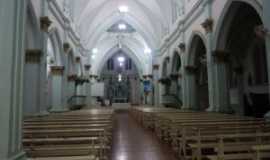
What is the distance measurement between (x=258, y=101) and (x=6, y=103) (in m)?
12.5

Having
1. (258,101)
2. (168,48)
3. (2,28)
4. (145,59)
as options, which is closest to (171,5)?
(168,48)

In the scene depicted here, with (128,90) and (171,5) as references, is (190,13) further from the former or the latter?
(128,90)

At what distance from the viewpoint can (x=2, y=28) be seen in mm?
2488

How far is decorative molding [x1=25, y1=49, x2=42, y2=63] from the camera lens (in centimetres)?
974

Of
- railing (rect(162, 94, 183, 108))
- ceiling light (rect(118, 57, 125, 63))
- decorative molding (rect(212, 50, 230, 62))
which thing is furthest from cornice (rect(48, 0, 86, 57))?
ceiling light (rect(118, 57, 125, 63))

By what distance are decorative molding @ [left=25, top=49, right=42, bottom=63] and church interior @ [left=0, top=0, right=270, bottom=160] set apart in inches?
1.6

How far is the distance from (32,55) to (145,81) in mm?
19854

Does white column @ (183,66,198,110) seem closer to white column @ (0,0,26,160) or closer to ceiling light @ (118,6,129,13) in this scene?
ceiling light @ (118,6,129,13)

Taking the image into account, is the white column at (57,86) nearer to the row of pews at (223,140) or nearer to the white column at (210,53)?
the row of pews at (223,140)

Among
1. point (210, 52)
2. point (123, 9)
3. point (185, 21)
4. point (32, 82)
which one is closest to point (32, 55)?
point (32, 82)

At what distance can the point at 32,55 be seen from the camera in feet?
32.2

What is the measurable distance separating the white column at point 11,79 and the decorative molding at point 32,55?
7643mm

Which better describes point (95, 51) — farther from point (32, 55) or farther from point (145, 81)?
point (32, 55)

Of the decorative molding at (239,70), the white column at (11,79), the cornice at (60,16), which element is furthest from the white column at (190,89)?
the white column at (11,79)
